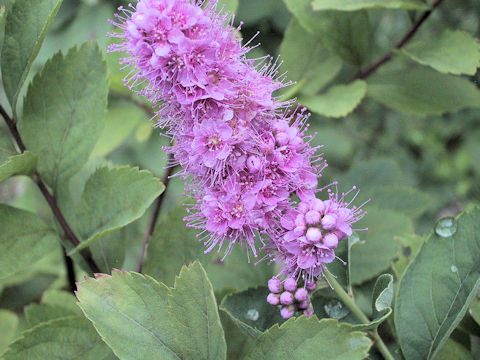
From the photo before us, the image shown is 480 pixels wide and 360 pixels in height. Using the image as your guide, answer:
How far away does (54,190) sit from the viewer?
159cm

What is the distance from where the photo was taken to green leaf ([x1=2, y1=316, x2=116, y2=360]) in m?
1.37

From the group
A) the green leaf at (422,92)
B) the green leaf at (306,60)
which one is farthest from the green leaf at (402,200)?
the green leaf at (306,60)

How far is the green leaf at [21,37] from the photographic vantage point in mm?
1376

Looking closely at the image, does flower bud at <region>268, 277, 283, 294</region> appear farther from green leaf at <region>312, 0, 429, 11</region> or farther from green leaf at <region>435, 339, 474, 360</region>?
green leaf at <region>312, 0, 429, 11</region>

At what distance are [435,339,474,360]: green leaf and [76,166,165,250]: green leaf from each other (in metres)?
0.86

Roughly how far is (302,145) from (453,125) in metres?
3.32

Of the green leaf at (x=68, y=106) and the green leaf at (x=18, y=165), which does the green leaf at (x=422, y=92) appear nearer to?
the green leaf at (x=68, y=106)

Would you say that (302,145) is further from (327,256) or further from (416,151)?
(416,151)

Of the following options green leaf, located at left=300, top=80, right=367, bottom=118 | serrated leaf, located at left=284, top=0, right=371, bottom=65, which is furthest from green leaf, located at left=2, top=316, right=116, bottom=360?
serrated leaf, located at left=284, top=0, right=371, bottom=65

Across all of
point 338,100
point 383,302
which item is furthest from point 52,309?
point 338,100

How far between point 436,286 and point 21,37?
1264 mm

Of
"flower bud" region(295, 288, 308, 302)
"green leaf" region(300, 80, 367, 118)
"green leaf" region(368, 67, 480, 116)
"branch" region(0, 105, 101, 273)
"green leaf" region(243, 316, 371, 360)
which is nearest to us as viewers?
"green leaf" region(243, 316, 371, 360)

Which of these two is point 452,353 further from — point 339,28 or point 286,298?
point 339,28

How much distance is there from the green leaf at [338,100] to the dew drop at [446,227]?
50cm
